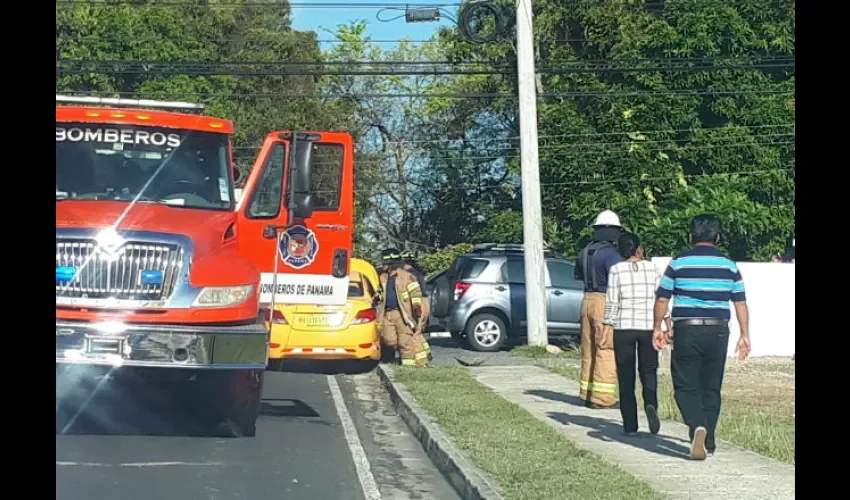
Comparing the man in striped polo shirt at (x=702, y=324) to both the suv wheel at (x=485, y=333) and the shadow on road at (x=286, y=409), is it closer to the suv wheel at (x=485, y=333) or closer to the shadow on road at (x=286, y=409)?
the shadow on road at (x=286, y=409)

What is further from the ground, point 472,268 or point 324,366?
point 472,268

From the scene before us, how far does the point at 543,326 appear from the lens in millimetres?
23469

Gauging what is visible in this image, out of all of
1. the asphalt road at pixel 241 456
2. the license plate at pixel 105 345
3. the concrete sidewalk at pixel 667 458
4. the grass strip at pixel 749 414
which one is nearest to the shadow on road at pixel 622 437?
the concrete sidewalk at pixel 667 458

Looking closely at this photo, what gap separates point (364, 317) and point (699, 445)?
341 inches

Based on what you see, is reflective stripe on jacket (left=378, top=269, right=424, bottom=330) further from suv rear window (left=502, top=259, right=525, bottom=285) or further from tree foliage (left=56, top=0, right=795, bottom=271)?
tree foliage (left=56, top=0, right=795, bottom=271)

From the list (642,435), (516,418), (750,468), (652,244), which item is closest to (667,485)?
(750,468)

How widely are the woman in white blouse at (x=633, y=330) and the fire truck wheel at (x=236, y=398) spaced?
129 inches

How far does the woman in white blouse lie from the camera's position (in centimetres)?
1135

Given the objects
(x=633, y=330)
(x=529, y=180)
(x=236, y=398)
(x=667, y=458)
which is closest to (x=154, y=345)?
(x=236, y=398)

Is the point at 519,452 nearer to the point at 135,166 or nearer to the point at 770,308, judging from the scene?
the point at 135,166

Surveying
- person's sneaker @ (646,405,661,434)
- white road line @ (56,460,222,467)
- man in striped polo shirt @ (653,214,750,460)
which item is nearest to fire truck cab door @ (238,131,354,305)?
white road line @ (56,460,222,467)

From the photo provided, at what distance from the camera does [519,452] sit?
34.4ft
